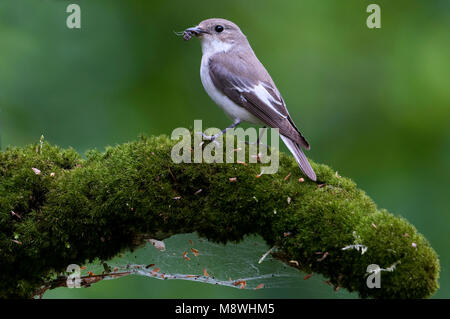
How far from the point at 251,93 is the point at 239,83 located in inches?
5.5

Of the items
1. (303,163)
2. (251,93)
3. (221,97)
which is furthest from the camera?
(221,97)

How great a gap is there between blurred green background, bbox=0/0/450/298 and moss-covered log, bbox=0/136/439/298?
2564 millimetres

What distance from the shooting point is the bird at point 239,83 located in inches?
177

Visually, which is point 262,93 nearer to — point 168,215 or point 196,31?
point 196,31

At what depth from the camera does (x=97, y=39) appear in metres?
6.90

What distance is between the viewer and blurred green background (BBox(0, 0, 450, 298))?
6328mm

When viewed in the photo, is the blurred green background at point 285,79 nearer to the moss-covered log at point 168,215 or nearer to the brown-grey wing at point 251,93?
the brown-grey wing at point 251,93

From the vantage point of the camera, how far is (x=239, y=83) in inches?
184

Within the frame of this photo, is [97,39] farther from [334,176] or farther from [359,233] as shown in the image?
[359,233]

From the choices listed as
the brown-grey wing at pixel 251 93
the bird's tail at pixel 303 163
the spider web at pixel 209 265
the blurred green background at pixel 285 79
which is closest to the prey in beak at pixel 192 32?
the brown-grey wing at pixel 251 93

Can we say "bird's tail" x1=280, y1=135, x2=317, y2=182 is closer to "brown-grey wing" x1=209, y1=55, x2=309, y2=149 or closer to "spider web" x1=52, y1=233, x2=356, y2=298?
"brown-grey wing" x1=209, y1=55, x2=309, y2=149

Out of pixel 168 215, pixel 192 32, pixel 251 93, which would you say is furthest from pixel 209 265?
pixel 192 32

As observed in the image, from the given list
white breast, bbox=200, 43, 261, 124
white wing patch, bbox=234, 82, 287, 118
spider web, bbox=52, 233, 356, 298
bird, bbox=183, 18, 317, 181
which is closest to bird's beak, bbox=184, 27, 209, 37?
bird, bbox=183, 18, 317, 181

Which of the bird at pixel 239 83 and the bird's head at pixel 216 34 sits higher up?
the bird's head at pixel 216 34
